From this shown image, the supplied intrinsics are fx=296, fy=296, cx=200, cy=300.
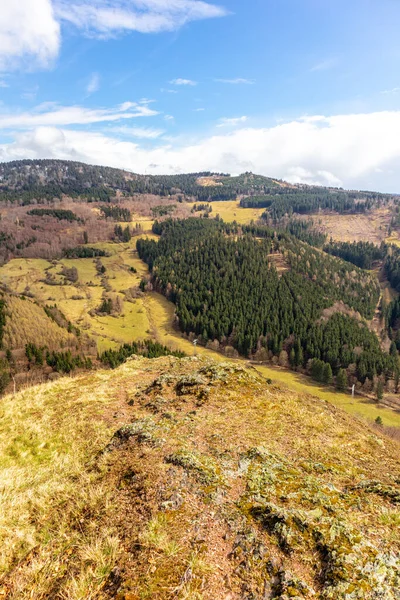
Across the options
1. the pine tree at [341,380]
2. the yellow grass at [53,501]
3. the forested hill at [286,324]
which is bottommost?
the pine tree at [341,380]

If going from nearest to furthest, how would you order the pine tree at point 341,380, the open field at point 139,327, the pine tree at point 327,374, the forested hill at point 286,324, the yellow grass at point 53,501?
the yellow grass at point 53,501 < the open field at point 139,327 < the pine tree at point 341,380 < the pine tree at point 327,374 < the forested hill at point 286,324

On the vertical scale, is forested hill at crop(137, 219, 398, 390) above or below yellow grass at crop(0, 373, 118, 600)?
below

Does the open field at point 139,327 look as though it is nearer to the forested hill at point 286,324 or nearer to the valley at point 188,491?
the forested hill at point 286,324

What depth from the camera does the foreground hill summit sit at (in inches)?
291

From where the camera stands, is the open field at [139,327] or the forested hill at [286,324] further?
the forested hill at [286,324]

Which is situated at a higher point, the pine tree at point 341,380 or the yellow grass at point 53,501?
the yellow grass at point 53,501

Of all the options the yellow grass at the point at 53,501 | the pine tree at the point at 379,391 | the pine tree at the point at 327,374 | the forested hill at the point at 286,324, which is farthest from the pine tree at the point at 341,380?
the yellow grass at the point at 53,501

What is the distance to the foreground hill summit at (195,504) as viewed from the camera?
7.38 m

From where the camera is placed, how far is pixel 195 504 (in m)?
10.0

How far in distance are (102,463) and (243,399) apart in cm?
1073

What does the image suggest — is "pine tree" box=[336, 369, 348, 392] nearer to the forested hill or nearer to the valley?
the forested hill

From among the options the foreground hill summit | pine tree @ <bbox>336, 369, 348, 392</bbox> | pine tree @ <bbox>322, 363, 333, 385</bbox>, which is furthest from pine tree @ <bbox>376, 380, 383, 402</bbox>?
the foreground hill summit

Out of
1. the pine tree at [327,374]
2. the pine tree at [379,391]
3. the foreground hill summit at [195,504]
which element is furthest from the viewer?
the pine tree at [327,374]

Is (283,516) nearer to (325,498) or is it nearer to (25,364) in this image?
(325,498)
